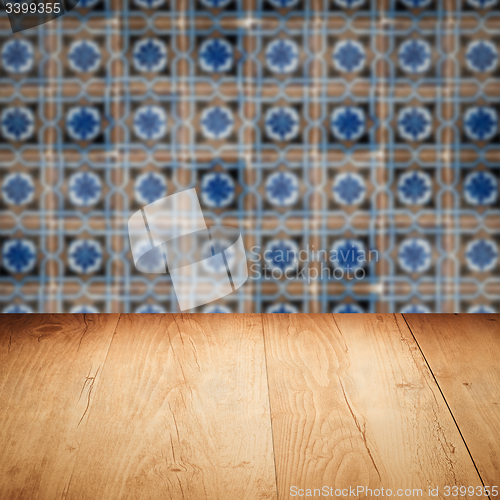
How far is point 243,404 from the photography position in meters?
0.91

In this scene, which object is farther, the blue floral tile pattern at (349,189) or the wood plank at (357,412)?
the blue floral tile pattern at (349,189)

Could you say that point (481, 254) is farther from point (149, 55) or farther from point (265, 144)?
point (149, 55)

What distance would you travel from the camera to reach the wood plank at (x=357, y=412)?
0.75 metres

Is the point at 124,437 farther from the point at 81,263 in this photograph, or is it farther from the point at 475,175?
the point at 475,175

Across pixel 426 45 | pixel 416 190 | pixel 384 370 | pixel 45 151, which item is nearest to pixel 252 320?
pixel 384 370

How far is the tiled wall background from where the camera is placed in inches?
47.2

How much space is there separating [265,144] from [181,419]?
595 millimetres

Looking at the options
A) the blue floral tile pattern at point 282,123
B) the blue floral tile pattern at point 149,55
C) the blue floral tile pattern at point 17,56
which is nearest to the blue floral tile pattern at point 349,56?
the blue floral tile pattern at point 282,123

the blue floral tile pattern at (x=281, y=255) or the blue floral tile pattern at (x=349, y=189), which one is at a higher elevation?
the blue floral tile pattern at (x=349, y=189)

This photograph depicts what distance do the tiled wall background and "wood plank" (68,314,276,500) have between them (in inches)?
6.5

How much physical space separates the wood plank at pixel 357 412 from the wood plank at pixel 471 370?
2 centimetres

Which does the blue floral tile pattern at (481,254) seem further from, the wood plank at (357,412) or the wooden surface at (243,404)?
the wood plank at (357,412)

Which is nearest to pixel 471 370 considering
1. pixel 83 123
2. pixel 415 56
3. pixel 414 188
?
pixel 414 188

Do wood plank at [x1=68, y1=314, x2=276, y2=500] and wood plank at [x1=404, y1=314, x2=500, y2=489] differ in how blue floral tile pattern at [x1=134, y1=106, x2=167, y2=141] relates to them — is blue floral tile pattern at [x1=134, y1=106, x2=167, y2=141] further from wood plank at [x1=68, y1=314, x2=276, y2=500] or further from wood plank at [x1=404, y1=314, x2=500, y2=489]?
wood plank at [x1=404, y1=314, x2=500, y2=489]
